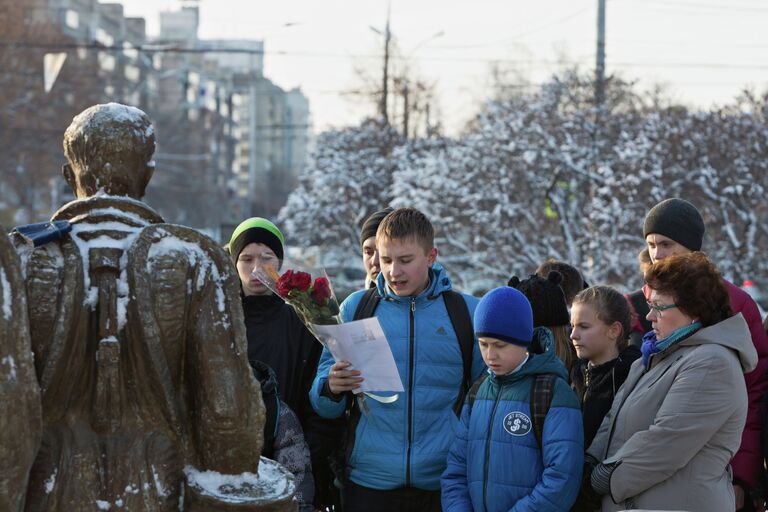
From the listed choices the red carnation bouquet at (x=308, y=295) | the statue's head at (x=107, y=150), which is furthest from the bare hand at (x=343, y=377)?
the statue's head at (x=107, y=150)

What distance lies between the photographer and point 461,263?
21.2 metres

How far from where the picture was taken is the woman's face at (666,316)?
4227mm

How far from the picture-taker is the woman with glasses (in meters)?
4.03

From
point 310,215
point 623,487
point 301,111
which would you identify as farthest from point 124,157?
point 301,111

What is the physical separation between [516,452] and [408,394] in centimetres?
56

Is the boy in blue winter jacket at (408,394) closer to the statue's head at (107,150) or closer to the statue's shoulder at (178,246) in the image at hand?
the statue's shoulder at (178,246)

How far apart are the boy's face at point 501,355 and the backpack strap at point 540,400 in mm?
119

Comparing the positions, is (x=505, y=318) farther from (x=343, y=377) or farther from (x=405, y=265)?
(x=343, y=377)

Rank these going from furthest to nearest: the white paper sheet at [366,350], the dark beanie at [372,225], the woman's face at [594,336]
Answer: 1. the dark beanie at [372,225]
2. the woman's face at [594,336]
3. the white paper sheet at [366,350]

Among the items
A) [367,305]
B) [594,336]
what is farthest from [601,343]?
[367,305]

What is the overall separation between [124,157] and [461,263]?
18455 mm

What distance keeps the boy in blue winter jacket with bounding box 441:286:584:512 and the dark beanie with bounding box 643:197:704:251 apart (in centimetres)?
120

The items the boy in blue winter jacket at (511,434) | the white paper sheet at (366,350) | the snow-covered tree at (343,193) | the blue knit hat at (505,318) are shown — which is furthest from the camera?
the snow-covered tree at (343,193)

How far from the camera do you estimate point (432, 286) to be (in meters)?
4.61
